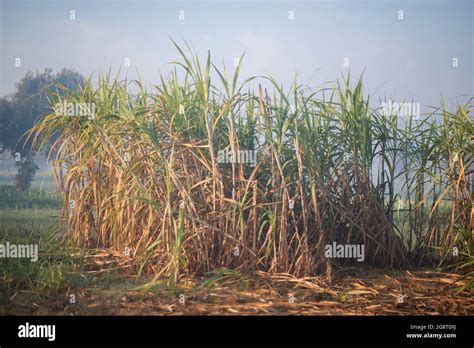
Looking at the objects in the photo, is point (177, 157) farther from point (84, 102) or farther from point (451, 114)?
point (451, 114)

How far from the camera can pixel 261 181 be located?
162 inches

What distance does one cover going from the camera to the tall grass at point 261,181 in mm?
3902

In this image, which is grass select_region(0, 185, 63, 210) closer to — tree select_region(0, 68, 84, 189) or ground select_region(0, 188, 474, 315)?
tree select_region(0, 68, 84, 189)

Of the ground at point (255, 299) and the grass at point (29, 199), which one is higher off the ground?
the grass at point (29, 199)

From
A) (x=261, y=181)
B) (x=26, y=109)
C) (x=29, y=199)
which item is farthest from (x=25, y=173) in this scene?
(x=261, y=181)

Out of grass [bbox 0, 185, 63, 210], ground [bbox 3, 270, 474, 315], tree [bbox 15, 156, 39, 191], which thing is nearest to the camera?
ground [bbox 3, 270, 474, 315]

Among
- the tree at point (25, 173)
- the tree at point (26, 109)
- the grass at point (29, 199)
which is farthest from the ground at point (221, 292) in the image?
the tree at point (26, 109)

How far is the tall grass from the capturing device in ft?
12.8

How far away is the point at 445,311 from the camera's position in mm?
3643

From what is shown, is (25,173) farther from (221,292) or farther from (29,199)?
(221,292)

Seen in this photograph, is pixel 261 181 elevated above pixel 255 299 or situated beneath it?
elevated above

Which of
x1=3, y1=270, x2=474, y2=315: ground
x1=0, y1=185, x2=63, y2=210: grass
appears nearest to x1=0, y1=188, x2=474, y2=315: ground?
x1=3, y1=270, x2=474, y2=315: ground

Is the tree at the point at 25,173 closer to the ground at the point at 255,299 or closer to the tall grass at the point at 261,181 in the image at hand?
the tall grass at the point at 261,181
